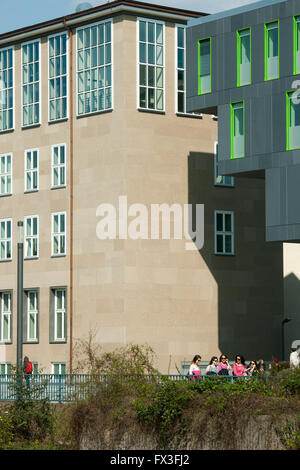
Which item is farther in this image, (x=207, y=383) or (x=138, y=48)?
(x=138, y=48)

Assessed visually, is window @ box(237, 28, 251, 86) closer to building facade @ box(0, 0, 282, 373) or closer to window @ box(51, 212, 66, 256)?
building facade @ box(0, 0, 282, 373)

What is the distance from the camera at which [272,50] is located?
156 ft

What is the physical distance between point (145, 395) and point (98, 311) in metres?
22.2

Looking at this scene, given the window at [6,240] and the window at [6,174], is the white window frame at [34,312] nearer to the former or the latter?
the window at [6,240]

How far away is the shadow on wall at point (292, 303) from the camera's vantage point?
57219mm

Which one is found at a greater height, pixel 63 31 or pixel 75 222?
pixel 63 31

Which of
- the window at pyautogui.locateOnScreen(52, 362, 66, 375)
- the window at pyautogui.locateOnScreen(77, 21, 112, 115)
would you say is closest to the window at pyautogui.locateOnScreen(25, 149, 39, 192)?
the window at pyautogui.locateOnScreen(77, 21, 112, 115)

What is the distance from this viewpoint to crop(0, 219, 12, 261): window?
55.9m

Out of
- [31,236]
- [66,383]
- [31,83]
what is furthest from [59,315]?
[66,383]

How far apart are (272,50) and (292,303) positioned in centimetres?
1591

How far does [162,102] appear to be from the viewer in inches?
2066
